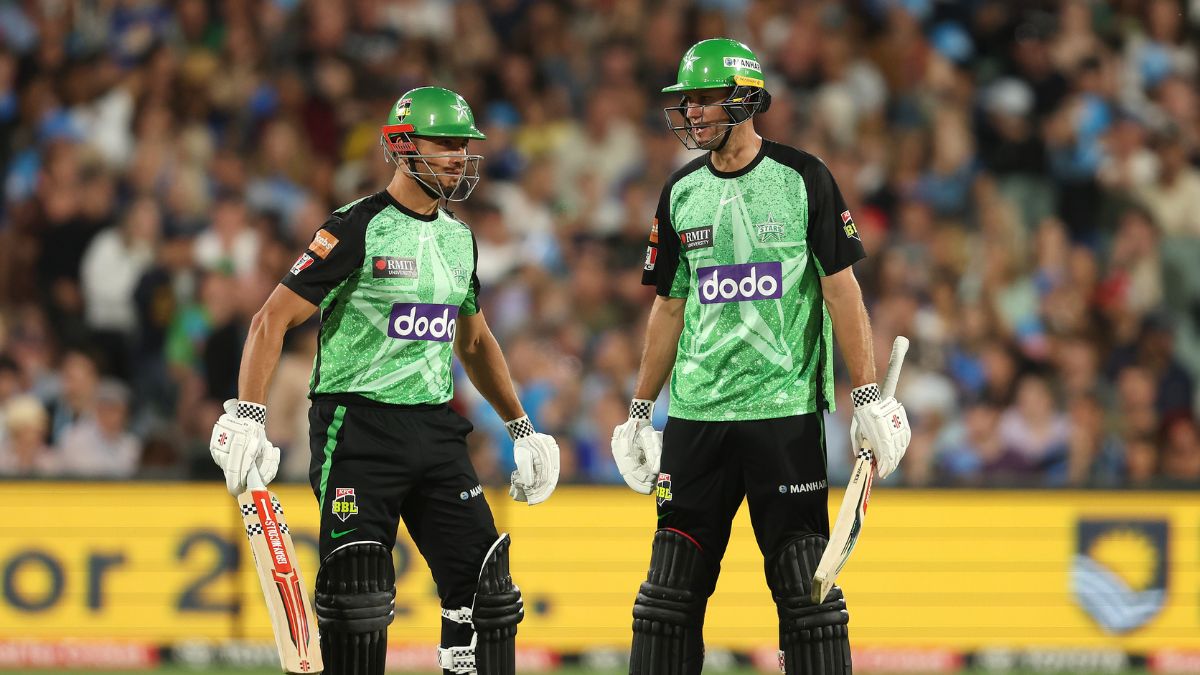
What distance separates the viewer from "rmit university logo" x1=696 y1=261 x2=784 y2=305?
7309 millimetres

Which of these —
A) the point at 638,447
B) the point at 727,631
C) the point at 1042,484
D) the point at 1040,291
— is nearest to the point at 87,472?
the point at 727,631

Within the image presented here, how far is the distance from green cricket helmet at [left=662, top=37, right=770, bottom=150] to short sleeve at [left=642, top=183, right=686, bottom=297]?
37 centimetres

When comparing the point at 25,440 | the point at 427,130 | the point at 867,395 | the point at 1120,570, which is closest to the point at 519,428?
the point at 427,130

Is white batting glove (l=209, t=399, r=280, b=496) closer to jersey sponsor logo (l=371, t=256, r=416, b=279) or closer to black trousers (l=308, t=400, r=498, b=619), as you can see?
black trousers (l=308, t=400, r=498, b=619)

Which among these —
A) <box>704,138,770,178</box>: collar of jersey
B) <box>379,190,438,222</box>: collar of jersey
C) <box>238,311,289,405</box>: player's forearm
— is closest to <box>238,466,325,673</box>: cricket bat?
<box>238,311,289,405</box>: player's forearm

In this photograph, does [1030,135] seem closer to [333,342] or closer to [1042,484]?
[1042,484]

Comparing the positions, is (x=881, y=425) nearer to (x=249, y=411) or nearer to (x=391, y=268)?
(x=391, y=268)

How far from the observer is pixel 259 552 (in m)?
7.51

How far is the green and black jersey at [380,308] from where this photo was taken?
7543 mm

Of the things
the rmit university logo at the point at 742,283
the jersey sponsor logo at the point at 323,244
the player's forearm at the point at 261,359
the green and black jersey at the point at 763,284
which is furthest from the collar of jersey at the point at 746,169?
the player's forearm at the point at 261,359

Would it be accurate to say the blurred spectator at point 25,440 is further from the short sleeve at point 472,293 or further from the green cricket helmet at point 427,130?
the green cricket helmet at point 427,130

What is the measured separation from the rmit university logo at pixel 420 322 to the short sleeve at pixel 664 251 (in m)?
0.88

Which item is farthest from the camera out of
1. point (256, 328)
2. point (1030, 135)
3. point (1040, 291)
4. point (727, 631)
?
point (1030, 135)

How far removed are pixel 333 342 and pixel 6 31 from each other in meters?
10.1
